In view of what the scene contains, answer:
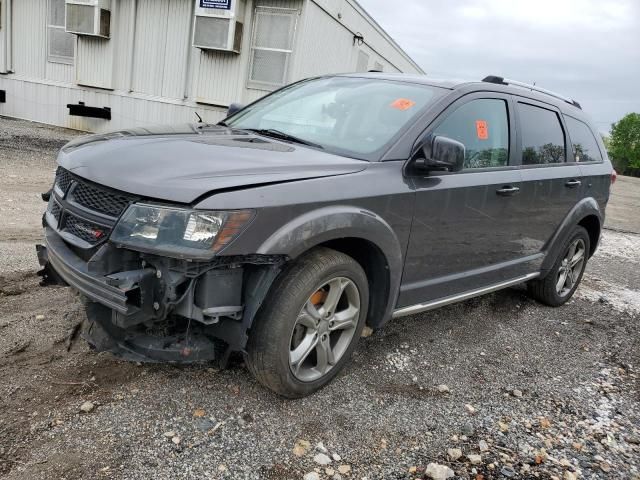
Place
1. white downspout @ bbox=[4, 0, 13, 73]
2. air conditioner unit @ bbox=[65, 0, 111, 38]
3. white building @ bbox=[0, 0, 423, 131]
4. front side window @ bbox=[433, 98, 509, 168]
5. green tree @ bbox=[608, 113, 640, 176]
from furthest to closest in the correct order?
green tree @ bbox=[608, 113, 640, 176] → white downspout @ bbox=[4, 0, 13, 73] → air conditioner unit @ bbox=[65, 0, 111, 38] → white building @ bbox=[0, 0, 423, 131] → front side window @ bbox=[433, 98, 509, 168]

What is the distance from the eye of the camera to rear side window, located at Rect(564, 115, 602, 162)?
15.5 ft

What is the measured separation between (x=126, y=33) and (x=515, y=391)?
1416 cm

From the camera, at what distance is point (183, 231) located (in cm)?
229

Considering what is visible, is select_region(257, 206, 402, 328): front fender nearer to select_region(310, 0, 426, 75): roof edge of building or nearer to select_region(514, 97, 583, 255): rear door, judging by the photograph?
select_region(514, 97, 583, 255): rear door

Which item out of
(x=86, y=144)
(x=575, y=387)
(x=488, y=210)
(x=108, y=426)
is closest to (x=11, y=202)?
(x=86, y=144)

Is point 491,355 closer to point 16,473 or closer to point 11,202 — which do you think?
point 16,473

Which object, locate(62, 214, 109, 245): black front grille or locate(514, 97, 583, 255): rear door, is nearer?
locate(62, 214, 109, 245): black front grille

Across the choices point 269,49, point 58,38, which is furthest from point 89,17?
point 269,49

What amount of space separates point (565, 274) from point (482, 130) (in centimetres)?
Result: 215

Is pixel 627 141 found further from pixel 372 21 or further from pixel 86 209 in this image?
pixel 86 209

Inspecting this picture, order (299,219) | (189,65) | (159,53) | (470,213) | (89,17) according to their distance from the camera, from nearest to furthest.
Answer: (299,219) → (470,213) → (189,65) → (89,17) → (159,53)

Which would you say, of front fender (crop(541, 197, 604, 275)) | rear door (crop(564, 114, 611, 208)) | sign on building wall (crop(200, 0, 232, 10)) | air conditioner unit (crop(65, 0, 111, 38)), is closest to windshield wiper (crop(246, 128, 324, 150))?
front fender (crop(541, 197, 604, 275))

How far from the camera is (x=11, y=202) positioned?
255 inches

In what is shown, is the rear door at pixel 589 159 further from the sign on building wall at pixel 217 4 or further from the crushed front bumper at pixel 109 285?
the sign on building wall at pixel 217 4
